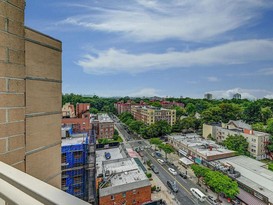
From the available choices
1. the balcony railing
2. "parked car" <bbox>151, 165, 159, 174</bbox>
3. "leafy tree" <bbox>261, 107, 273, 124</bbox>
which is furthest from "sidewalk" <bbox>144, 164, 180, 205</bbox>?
"leafy tree" <bbox>261, 107, 273, 124</bbox>

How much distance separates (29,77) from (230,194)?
1310 cm

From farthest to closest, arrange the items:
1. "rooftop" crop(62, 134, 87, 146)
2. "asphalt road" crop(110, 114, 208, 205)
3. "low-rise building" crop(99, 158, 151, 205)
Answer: "asphalt road" crop(110, 114, 208, 205) → "low-rise building" crop(99, 158, 151, 205) → "rooftop" crop(62, 134, 87, 146)

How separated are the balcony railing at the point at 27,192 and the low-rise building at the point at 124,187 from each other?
33.1 ft

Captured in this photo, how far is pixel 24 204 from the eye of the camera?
0.66 m

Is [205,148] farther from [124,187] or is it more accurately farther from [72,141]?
[72,141]

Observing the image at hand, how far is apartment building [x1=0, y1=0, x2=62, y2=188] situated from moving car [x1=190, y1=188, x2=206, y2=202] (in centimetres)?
1246

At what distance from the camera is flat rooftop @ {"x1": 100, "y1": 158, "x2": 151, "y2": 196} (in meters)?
10.2

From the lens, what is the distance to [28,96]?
1.42 m

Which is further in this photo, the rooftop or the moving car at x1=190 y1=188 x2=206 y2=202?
the moving car at x1=190 y1=188 x2=206 y2=202

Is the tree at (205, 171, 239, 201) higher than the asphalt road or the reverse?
higher

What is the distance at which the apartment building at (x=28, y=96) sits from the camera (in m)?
1.14

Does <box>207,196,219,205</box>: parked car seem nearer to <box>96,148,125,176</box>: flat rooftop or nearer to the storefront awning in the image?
the storefront awning

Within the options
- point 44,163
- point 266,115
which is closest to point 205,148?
point 266,115

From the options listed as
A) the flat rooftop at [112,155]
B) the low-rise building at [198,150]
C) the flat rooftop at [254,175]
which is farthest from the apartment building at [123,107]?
the flat rooftop at [254,175]
